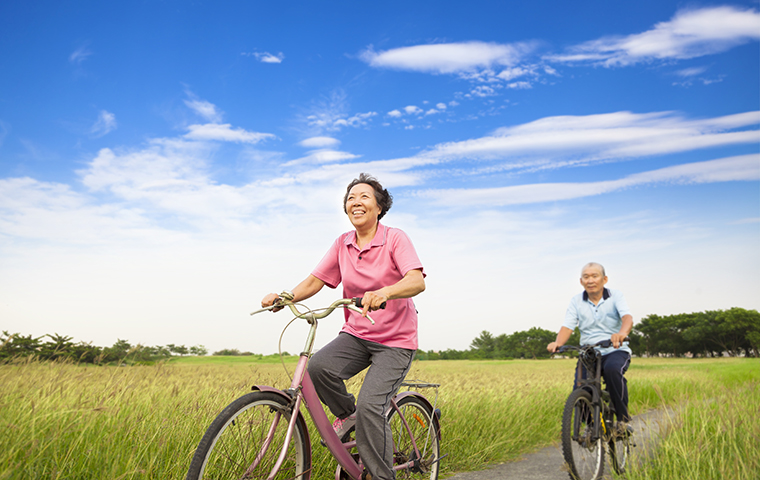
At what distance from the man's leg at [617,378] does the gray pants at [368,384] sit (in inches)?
107

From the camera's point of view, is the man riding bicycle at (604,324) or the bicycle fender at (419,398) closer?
the bicycle fender at (419,398)

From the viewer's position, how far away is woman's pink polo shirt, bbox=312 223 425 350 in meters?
3.55

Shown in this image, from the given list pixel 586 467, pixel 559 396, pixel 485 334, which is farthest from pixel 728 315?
pixel 586 467

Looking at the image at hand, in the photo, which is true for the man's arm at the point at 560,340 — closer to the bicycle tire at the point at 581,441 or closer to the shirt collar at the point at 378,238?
the bicycle tire at the point at 581,441

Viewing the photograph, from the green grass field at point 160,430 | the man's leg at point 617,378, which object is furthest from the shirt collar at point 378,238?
the man's leg at point 617,378

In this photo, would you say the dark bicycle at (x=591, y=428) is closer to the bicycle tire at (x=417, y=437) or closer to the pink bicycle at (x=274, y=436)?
the bicycle tire at (x=417, y=437)

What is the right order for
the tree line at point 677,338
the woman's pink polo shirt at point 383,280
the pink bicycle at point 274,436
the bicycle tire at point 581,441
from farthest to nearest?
the tree line at point 677,338 → the bicycle tire at point 581,441 → the woman's pink polo shirt at point 383,280 → the pink bicycle at point 274,436

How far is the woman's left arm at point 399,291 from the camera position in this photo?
288cm

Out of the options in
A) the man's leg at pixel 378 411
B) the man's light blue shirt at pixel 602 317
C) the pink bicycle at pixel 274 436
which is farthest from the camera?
the man's light blue shirt at pixel 602 317

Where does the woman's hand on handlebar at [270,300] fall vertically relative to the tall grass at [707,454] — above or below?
above

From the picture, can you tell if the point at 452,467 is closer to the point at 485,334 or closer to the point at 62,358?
the point at 62,358

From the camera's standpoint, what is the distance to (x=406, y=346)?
3.59 metres

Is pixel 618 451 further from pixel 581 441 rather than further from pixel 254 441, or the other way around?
pixel 254 441

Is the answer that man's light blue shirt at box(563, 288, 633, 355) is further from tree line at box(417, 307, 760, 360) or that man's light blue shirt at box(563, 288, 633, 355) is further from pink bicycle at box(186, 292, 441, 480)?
tree line at box(417, 307, 760, 360)
